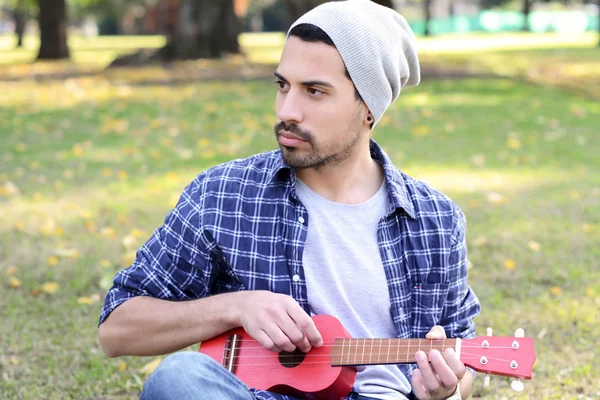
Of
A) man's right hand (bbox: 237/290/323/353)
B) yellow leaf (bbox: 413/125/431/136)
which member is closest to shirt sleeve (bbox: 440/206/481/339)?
man's right hand (bbox: 237/290/323/353)

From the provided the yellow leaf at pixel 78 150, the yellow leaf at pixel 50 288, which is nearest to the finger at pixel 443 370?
the yellow leaf at pixel 50 288

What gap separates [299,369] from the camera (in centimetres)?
264

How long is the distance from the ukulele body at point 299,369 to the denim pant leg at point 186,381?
0.24m

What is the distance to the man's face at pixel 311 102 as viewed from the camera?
275 cm

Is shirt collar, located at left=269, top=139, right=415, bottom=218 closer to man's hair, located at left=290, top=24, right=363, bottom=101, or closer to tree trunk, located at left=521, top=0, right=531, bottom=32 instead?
man's hair, located at left=290, top=24, right=363, bottom=101

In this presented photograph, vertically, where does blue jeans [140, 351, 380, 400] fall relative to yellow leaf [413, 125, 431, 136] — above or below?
above

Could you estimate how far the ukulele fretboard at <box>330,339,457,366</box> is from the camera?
2512 millimetres

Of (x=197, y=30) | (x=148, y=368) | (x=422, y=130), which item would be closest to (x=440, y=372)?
(x=148, y=368)

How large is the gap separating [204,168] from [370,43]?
620cm

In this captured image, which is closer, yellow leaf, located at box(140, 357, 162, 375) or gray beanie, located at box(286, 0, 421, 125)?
gray beanie, located at box(286, 0, 421, 125)

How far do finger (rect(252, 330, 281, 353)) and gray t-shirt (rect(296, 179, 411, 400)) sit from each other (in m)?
0.26

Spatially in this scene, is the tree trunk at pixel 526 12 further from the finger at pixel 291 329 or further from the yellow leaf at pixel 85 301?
the finger at pixel 291 329

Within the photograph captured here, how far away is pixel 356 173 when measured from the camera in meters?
3.00

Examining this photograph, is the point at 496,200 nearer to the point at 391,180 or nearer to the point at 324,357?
the point at 391,180
